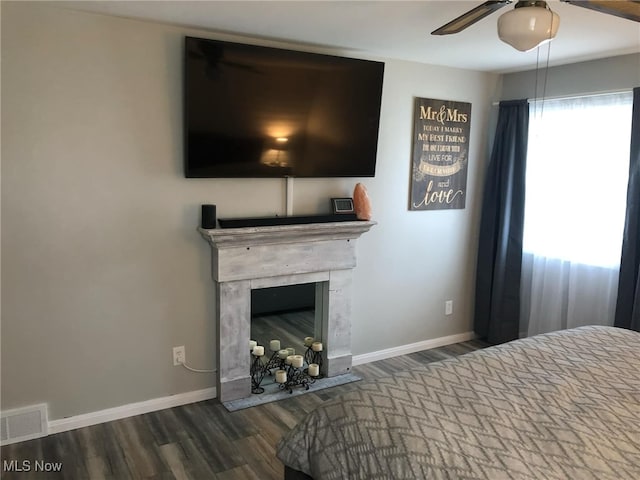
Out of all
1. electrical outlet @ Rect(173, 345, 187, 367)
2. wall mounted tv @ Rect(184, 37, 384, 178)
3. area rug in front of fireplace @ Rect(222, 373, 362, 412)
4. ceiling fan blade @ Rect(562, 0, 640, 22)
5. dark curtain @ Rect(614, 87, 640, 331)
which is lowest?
area rug in front of fireplace @ Rect(222, 373, 362, 412)

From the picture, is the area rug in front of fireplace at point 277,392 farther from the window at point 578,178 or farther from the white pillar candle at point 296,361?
the window at point 578,178

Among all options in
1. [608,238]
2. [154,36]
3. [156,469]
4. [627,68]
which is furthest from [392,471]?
[627,68]

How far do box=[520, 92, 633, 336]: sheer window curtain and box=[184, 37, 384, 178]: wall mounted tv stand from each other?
53.6 inches

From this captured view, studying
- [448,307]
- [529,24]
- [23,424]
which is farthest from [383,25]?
[23,424]

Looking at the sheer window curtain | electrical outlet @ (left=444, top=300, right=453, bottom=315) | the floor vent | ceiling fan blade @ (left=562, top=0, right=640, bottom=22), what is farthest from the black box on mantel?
the sheer window curtain

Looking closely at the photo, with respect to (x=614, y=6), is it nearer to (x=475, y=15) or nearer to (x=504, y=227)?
(x=475, y=15)

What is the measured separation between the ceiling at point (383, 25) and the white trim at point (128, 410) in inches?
87.0

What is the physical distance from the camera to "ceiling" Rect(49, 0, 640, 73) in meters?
2.48

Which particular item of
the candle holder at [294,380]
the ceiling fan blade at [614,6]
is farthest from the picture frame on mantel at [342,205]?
the ceiling fan blade at [614,6]

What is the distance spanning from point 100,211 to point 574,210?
3184 mm

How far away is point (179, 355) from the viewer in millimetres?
3219

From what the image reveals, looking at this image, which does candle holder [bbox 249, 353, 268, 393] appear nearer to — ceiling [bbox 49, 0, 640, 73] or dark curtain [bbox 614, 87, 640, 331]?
ceiling [bbox 49, 0, 640, 73]

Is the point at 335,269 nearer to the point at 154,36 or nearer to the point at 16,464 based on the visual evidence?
the point at 154,36

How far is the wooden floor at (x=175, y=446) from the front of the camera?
257 cm
